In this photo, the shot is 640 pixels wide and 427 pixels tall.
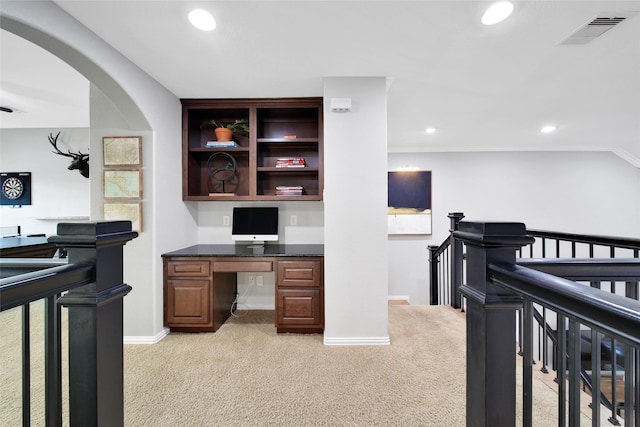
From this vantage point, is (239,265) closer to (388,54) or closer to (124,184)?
(124,184)

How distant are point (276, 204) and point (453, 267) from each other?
2242 millimetres

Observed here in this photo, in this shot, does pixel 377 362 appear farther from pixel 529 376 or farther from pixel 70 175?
pixel 70 175

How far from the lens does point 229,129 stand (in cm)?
312

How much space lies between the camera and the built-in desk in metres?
2.68

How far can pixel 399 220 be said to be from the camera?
534 centimetres

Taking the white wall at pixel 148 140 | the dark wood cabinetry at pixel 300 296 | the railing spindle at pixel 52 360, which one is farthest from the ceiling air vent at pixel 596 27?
the white wall at pixel 148 140

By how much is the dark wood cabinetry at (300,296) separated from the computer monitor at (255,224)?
1.89 feet

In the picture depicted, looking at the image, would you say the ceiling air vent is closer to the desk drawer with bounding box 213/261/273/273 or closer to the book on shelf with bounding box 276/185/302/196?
A: the book on shelf with bounding box 276/185/302/196

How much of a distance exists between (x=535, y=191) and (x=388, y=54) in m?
4.79

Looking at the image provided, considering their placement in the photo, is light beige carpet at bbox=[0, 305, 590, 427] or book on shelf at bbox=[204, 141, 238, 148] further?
book on shelf at bbox=[204, 141, 238, 148]

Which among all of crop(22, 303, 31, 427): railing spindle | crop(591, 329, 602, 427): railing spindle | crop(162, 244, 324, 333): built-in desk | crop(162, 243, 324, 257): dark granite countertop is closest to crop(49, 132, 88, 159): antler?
crop(162, 243, 324, 257): dark granite countertop

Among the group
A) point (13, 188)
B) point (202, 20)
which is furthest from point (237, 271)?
point (13, 188)

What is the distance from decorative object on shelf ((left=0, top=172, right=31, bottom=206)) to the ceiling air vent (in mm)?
7081

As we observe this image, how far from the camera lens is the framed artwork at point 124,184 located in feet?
8.46
